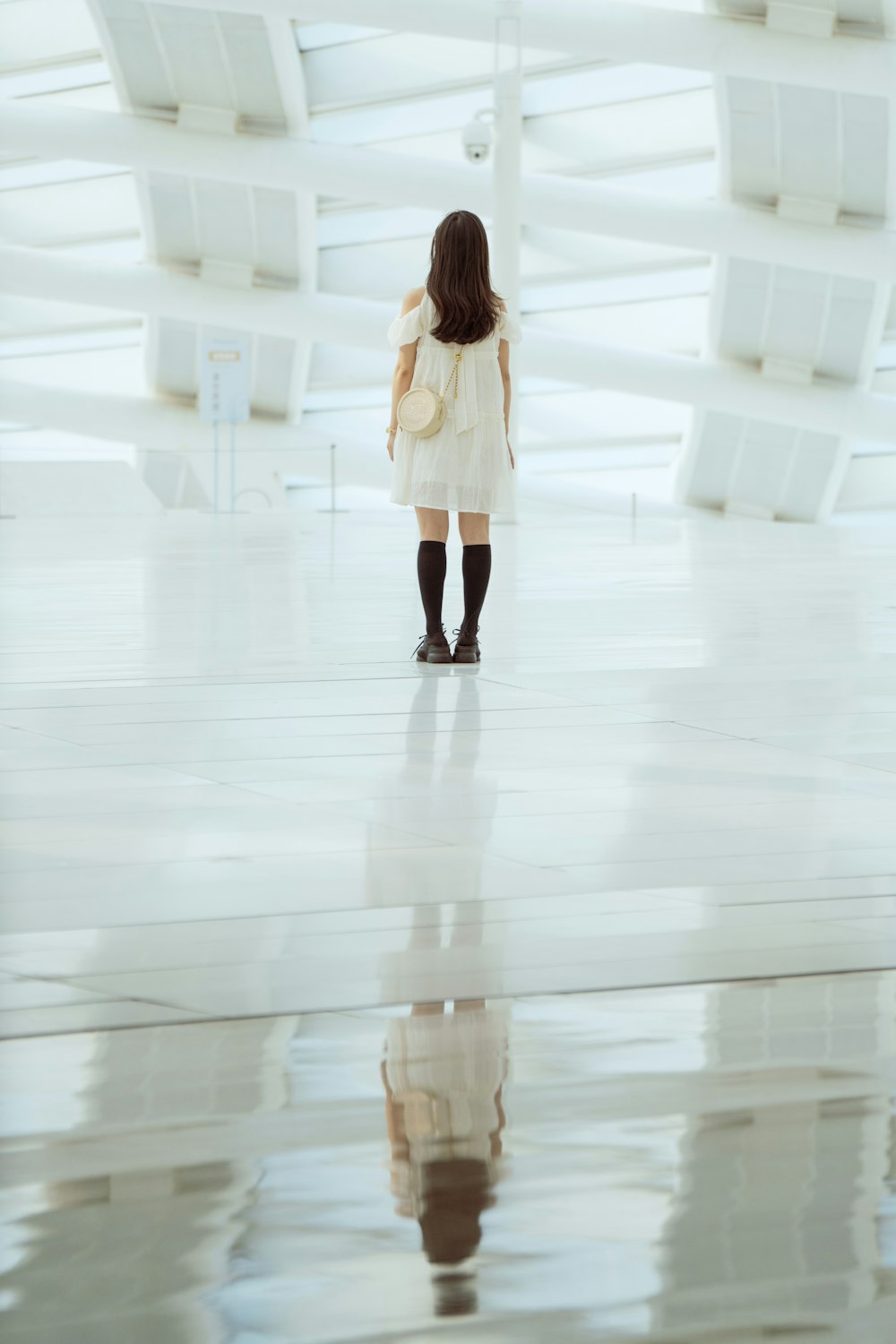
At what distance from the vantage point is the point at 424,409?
6691mm

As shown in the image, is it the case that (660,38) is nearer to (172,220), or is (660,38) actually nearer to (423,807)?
(172,220)

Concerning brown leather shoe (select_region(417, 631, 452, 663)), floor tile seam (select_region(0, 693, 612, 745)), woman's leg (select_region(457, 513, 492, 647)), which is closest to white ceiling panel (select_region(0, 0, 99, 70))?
woman's leg (select_region(457, 513, 492, 647))

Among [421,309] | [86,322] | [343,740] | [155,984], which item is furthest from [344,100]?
[155,984]

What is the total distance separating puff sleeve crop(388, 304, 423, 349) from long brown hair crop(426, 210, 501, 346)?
0.07 meters

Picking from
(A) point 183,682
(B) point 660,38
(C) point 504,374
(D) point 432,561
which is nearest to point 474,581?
(D) point 432,561

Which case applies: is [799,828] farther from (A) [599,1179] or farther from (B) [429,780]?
(A) [599,1179]

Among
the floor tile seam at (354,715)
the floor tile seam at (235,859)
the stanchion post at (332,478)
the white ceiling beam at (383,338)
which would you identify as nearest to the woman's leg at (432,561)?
the floor tile seam at (354,715)

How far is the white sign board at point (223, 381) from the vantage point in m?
27.8

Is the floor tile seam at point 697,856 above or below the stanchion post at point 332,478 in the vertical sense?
above

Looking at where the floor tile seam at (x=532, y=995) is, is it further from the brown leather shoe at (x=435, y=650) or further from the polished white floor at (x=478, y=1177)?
the brown leather shoe at (x=435, y=650)

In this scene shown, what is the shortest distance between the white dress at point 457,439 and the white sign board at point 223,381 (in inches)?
833

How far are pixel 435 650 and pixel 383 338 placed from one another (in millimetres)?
24163

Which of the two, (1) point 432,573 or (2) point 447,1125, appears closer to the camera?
(2) point 447,1125

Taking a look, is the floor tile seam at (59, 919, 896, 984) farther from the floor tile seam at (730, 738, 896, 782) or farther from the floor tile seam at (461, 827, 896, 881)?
the floor tile seam at (730, 738, 896, 782)
